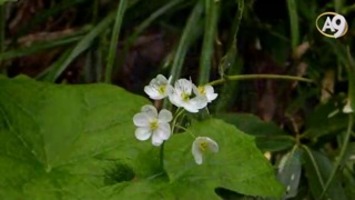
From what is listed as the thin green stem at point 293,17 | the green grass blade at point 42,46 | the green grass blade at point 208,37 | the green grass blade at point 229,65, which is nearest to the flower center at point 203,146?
the green grass blade at point 229,65

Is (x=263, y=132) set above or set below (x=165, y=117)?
below

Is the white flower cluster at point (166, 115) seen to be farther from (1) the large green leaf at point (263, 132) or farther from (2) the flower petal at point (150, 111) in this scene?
(1) the large green leaf at point (263, 132)

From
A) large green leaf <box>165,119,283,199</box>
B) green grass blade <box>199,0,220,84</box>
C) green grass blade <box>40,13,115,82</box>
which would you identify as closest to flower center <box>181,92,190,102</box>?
large green leaf <box>165,119,283,199</box>

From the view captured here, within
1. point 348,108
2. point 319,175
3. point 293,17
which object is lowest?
point 319,175

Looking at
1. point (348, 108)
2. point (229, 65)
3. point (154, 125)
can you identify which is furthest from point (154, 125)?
point (348, 108)

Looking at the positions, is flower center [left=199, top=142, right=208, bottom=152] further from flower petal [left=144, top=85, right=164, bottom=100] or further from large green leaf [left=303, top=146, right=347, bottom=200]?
large green leaf [left=303, top=146, right=347, bottom=200]

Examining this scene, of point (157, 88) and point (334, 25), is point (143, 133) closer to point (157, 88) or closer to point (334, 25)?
point (157, 88)
